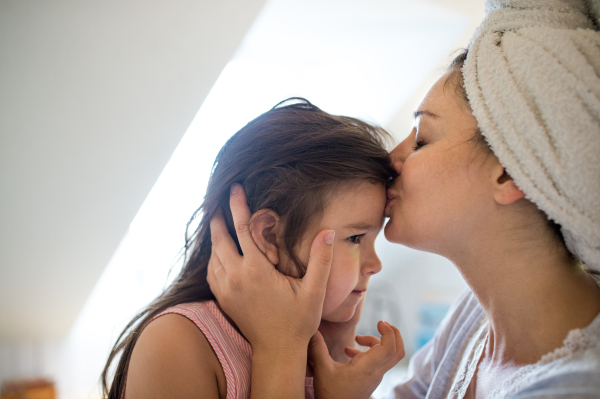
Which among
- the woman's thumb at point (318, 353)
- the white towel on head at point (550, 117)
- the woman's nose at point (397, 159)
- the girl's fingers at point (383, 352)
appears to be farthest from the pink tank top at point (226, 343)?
the white towel on head at point (550, 117)

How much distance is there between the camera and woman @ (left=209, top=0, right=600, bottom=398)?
2.10 feet

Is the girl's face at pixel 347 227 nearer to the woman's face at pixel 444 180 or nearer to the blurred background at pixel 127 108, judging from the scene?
the woman's face at pixel 444 180

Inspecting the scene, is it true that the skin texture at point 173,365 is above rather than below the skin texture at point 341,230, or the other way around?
below

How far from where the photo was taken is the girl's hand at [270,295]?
2.52 ft

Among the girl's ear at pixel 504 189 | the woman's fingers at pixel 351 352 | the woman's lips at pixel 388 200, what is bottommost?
the woman's fingers at pixel 351 352

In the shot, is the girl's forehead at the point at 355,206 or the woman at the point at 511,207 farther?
the girl's forehead at the point at 355,206

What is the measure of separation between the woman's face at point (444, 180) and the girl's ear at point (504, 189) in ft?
0.05

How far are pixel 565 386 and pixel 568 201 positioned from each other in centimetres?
29

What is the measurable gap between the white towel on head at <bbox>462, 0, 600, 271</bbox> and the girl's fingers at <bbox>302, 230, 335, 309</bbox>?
36 cm

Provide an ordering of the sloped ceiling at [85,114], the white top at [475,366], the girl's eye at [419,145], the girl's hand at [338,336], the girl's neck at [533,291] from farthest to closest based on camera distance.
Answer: the girl's hand at [338,336] < the sloped ceiling at [85,114] < the girl's eye at [419,145] < the girl's neck at [533,291] < the white top at [475,366]

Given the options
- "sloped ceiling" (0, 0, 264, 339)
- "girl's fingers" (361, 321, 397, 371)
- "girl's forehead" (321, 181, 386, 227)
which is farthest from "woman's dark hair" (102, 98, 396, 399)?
"sloped ceiling" (0, 0, 264, 339)

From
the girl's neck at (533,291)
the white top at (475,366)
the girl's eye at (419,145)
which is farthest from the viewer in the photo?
the girl's eye at (419,145)

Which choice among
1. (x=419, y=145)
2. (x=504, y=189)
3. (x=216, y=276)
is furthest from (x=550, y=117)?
(x=216, y=276)

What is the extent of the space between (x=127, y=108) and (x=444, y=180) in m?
0.86
